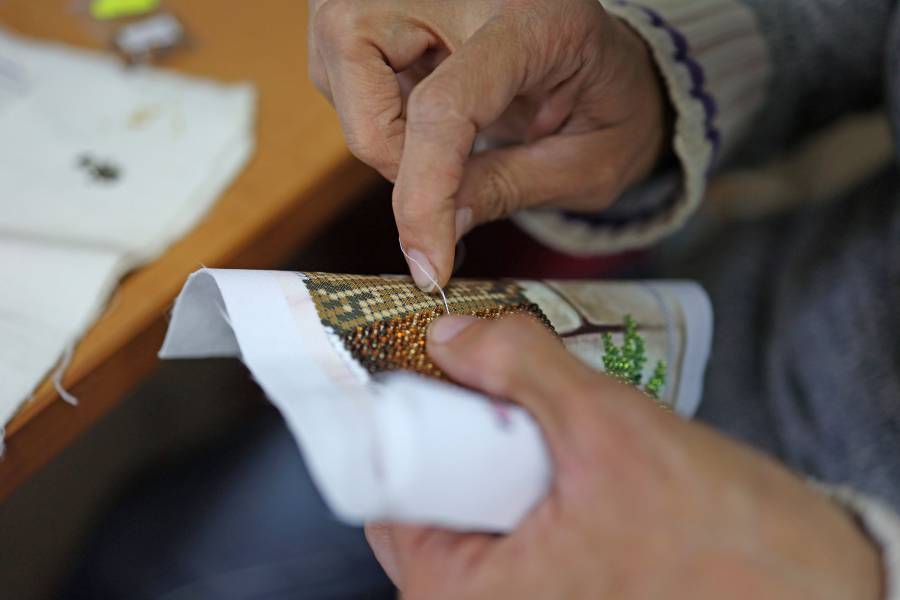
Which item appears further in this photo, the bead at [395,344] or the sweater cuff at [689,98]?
the sweater cuff at [689,98]

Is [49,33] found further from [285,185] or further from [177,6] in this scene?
[285,185]

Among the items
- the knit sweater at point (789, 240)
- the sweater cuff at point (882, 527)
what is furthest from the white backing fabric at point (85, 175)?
the sweater cuff at point (882, 527)

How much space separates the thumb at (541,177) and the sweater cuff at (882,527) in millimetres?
235

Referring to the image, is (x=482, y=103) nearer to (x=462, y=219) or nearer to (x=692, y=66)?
(x=462, y=219)

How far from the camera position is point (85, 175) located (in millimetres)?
582

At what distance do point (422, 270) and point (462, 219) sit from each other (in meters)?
0.05

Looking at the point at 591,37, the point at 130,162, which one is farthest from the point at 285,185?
the point at 591,37

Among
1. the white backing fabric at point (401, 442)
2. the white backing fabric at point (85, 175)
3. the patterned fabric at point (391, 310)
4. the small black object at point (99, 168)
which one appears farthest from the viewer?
the small black object at point (99, 168)

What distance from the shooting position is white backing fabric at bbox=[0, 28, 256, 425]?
0.47 m

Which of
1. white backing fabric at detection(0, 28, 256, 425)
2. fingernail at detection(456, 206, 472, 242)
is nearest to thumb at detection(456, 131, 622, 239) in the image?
fingernail at detection(456, 206, 472, 242)

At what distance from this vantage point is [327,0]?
0.44 meters

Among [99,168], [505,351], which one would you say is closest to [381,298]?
[505,351]

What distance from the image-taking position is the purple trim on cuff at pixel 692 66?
51 centimetres

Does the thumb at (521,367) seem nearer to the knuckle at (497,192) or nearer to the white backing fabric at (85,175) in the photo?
the knuckle at (497,192)
